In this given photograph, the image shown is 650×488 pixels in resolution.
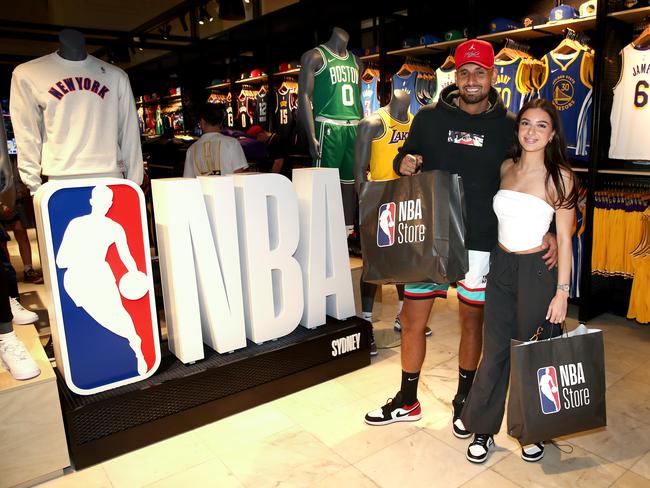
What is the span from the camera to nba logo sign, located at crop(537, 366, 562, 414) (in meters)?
1.73

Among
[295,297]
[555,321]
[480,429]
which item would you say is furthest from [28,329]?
[555,321]

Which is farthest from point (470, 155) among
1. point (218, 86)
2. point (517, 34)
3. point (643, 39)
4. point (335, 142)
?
point (218, 86)

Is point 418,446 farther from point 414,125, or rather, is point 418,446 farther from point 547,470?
point 414,125

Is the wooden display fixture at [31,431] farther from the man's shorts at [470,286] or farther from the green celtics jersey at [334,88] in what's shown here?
Result: the green celtics jersey at [334,88]

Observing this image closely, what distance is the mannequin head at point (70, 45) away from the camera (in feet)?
7.96

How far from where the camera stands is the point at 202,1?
834cm

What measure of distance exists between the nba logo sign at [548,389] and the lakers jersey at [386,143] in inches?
61.3

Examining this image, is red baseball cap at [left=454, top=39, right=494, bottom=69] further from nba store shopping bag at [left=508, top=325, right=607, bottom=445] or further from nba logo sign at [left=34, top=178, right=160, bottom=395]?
nba logo sign at [left=34, top=178, right=160, bottom=395]

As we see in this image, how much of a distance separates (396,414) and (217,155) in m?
2.20

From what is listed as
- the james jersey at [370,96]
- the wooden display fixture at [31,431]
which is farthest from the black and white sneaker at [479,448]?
the james jersey at [370,96]

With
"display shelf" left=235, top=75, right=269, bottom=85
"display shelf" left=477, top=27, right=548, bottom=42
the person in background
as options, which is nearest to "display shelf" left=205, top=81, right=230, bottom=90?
"display shelf" left=235, top=75, right=269, bottom=85

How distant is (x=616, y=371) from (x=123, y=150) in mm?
2971

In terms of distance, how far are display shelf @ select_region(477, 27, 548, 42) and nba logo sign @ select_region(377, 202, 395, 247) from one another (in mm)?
2688

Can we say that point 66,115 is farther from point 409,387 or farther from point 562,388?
point 562,388
